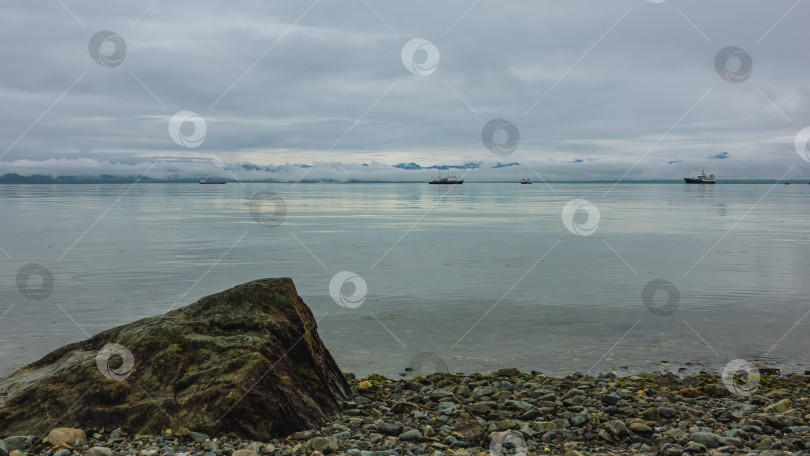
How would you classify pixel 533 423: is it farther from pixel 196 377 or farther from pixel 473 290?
pixel 473 290

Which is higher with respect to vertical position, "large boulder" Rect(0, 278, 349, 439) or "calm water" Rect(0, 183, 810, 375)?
"calm water" Rect(0, 183, 810, 375)

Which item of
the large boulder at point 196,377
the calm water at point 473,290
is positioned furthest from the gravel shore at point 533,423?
the calm water at point 473,290

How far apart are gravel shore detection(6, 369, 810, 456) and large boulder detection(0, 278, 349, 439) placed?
1.00 ft

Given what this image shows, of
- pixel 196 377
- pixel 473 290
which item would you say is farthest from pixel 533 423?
pixel 473 290

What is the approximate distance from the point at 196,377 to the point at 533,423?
4.93 metres

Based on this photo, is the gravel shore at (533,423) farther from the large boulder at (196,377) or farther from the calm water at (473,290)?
the calm water at (473,290)

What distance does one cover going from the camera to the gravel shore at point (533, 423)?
7711mm

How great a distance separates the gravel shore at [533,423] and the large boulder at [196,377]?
30 centimetres

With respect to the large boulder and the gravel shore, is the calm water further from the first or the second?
the large boulder

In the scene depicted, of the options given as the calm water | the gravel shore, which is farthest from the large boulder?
the calm water

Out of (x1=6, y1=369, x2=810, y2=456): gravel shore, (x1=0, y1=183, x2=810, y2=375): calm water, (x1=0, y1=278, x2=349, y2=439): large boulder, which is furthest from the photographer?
(x1=0, y1=183, x2=810, y2=375): calm water

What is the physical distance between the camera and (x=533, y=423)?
29.0ft

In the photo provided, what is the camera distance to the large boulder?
8172 millimetres

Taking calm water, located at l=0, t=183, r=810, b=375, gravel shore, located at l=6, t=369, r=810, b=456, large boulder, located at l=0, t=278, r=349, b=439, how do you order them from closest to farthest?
gravel shore, located at l=6, t=369, r=810, b=456 → large boulder, located at l=0, t=278, r=349, b=439 → calm water, located at l=0, t=183, r=810, b=375
